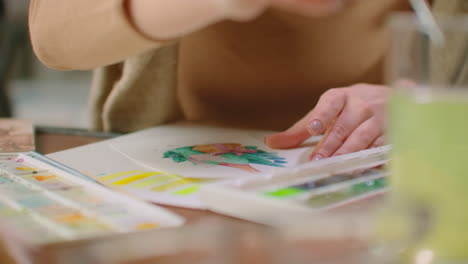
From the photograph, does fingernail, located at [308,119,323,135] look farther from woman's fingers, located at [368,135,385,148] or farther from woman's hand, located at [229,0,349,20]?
woman's hand, located at [229,0,349,20]

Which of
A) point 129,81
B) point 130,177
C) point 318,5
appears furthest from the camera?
point 129,81

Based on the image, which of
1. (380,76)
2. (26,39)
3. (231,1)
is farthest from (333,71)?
(26,39)

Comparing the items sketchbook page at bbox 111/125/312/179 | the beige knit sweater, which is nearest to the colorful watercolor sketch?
sketchbook page at bbox 111/125/312/179

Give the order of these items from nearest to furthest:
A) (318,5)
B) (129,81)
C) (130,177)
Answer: (318,5)
(130,177)
(129,81)

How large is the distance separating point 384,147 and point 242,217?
0.52 ft

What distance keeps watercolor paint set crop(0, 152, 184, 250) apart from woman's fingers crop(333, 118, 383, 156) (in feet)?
0.65

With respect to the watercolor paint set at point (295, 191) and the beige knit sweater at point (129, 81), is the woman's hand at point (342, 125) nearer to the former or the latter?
the watercolor paint set at point (295, 191)

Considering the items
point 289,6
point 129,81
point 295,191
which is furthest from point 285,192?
point 129,81

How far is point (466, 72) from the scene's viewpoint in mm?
278

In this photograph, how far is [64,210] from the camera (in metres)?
0.34

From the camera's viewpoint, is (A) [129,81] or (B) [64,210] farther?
(A) [129,81]

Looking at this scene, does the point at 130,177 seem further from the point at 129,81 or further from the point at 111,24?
the point at 129,81

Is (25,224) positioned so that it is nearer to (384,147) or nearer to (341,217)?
(341,217)

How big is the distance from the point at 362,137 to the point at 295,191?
0.16 m
